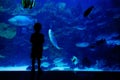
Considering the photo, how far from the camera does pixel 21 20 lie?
35.9 feet

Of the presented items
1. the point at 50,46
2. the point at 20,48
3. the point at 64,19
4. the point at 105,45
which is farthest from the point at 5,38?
the point at 105,45

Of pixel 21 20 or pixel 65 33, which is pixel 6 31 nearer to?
pixel 21 20

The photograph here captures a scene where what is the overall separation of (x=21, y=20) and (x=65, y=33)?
2155 millimetres

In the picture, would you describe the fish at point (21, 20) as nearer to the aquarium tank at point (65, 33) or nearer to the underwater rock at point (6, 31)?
the aquarium tank at point (65, 33)

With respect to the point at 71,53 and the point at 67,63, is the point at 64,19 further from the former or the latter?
the point at 67,63

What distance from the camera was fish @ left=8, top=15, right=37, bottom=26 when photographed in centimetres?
1087

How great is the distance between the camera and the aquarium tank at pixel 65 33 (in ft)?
33.6
